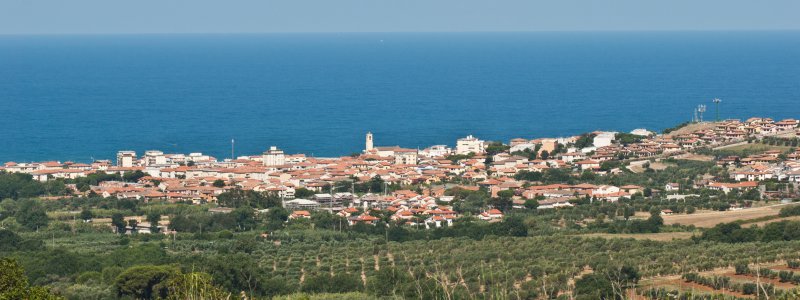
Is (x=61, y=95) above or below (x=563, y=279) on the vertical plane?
above

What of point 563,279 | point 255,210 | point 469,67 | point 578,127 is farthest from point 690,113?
point 469,67

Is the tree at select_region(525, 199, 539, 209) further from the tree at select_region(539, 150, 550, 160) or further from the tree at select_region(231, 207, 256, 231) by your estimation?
the tree at select_region(539, 150, 550, 160)

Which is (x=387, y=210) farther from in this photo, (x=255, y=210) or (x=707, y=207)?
(x=707, y=207)

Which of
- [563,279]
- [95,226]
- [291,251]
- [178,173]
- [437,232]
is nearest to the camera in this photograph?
[563,279]

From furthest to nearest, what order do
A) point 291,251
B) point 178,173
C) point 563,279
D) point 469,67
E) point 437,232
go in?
point 469,67 < point 178,173 < point 437,232 < point 291,251 < point 563,279

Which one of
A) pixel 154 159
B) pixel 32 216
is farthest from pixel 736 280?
pixel 154 159

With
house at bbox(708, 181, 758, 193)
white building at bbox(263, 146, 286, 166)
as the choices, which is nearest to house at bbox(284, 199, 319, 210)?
white building at bbox(263, 146, 286, 166)

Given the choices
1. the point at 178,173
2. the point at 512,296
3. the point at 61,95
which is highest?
the point at 61,95
